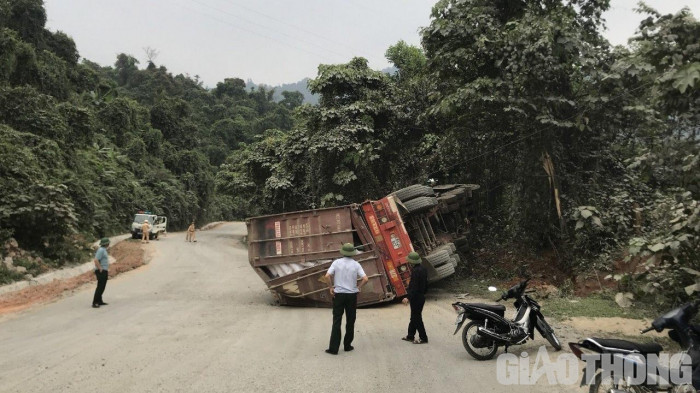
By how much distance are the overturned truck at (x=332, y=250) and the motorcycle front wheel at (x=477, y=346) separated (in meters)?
4.16

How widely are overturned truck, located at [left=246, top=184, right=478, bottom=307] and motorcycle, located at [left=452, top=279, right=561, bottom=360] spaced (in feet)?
13.5

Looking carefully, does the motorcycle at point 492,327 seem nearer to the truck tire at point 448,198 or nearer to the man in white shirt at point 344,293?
the man in white shirt at point 344,293

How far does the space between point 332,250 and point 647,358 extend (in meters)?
7.27

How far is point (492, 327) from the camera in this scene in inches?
262

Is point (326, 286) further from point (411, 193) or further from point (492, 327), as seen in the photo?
point (492, 327)

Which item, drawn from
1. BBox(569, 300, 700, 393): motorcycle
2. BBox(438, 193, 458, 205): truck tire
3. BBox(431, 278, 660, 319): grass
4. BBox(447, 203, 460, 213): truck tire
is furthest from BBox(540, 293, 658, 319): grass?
BBox(569, 300, 700, 393): motorcycle

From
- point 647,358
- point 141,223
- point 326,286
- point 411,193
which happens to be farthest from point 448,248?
point 141,223

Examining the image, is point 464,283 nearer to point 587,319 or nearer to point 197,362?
point 587,319

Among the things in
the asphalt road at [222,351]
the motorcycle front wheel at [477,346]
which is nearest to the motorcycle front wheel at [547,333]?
the asphalt road at [222,351]

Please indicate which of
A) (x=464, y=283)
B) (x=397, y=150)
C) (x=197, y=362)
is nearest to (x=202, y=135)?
(x=397, y=150)

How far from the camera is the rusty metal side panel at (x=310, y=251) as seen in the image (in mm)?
10812

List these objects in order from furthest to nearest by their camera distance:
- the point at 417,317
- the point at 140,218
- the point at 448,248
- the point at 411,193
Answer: the point at 140,218
the point at 411,193
the point at 448,248
the point at 417,317

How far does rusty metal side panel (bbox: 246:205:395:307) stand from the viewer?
1081 cm

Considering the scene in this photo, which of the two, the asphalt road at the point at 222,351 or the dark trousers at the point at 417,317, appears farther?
the dark trousers at the point at 417,317
